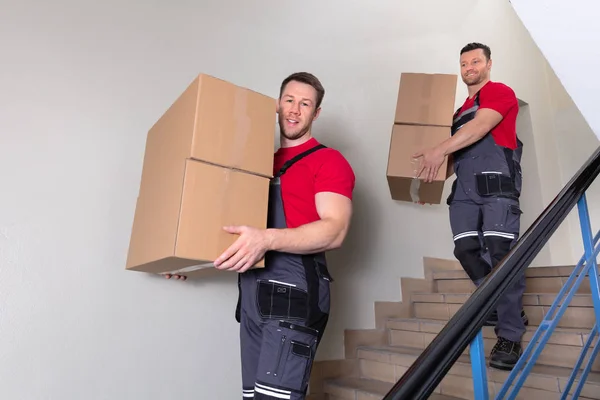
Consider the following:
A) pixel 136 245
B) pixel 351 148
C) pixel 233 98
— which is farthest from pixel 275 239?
pixel 351 148

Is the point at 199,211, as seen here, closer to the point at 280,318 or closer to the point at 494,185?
the point at 280,318

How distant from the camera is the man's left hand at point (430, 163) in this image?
1948 millimetres

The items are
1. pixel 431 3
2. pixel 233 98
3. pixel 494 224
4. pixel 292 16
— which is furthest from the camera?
pixel 431 3

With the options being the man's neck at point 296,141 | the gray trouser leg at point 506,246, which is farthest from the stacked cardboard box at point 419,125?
the man's neck at point 296,141

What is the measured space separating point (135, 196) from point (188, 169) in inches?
34.9

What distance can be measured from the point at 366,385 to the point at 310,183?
1403 millimetres

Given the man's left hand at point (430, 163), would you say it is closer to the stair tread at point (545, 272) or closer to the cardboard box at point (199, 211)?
the cardboard box at point (199, 211)

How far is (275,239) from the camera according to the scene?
4.31 feet

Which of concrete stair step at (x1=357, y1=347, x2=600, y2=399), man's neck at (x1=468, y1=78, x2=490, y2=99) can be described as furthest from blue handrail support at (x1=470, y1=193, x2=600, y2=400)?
man's neck at (x1=468, y1=78, x2=490, y2=99)

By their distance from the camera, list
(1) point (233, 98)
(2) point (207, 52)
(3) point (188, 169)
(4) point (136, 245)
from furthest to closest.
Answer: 1. (2) point (207, 52)
2. (4) point (136, 245)
3. (1) point (233, 98)
4. (3) point (188, 169)

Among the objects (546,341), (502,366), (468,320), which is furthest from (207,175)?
(502,366)

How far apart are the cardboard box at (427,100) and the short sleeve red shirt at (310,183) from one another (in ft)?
2.41

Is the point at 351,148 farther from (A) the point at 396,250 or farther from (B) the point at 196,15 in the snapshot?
(B) the point at 196,15

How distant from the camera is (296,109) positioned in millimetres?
1608
